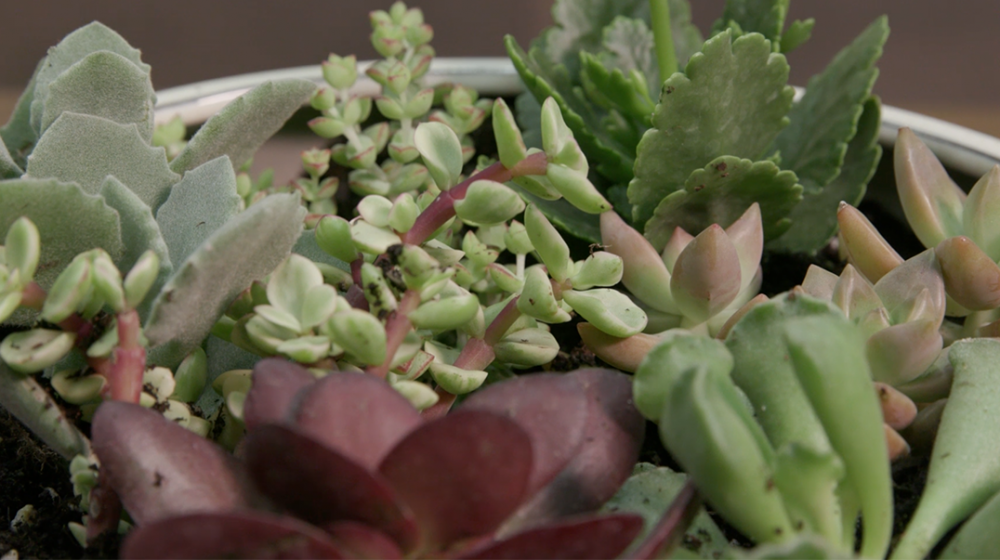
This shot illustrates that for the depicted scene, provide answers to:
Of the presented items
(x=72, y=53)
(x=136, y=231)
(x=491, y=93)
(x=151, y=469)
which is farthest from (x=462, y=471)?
(x=491, y=93)

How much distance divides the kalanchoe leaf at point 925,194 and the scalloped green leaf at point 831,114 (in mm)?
77

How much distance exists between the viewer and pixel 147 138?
2.02 feet

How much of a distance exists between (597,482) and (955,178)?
578 millimetres

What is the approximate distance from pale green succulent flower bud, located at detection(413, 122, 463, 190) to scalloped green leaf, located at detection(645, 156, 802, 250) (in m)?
0.19

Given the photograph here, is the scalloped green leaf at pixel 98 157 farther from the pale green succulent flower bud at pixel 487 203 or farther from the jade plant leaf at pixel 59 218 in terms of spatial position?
the pale green succulent flower bud at pixel 487 203

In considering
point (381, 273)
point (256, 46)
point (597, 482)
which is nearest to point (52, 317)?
point (381, 273)

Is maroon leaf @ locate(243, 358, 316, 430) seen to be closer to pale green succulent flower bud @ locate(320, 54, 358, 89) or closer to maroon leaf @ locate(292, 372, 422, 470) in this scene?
maroon leaf @ locate(292, 372, 422, 470)

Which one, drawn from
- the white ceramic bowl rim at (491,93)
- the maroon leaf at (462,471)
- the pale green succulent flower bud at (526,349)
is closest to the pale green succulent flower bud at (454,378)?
the pale green succulent flower bud at (526,349)

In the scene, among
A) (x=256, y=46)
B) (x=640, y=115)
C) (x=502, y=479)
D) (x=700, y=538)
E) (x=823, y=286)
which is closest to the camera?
(x=502, y=479)

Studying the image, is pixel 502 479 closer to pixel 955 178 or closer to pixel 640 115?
pixel 640 115

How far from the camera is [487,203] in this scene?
1.58ft

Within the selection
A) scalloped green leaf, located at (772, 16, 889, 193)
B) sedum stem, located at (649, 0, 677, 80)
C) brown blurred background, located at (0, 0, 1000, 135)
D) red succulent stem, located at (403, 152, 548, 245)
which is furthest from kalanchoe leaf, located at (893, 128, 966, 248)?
brown blurred background, located at (0, 0, 1000, 135)

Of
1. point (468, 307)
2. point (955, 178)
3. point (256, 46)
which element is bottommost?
point (256, 46)

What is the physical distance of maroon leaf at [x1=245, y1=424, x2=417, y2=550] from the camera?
1.10 feet
